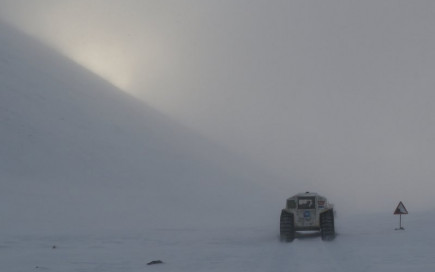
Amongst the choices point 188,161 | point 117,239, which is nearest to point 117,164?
point 188,161

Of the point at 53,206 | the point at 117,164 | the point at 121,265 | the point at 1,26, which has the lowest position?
the point at 121,265

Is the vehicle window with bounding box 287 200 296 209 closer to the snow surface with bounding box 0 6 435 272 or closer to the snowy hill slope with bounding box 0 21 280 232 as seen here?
the snow surface with bounding box 0 6 435 272

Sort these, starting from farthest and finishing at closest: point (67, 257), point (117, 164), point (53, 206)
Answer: point (117, 164) → point (53, 206) → point (67, 257)

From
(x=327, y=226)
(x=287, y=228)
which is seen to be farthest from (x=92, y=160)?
(x=327, y=226)

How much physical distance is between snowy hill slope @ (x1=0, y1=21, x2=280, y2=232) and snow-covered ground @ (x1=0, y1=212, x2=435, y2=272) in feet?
24.9

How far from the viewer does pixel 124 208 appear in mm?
40438

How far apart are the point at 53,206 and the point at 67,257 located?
20.1m

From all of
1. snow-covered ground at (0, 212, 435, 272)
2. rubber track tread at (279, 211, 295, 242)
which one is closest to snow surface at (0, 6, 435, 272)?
snow-covered ground at (0, 212, 435, 272)

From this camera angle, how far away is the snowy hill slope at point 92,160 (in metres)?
36.7

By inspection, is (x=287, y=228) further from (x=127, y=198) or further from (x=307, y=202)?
(x=127, y=198)

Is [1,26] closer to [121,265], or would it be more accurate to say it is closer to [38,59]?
[38,59]

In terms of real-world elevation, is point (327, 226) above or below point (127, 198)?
below

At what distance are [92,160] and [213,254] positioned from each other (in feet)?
126

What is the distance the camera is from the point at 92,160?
53281mm
